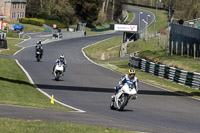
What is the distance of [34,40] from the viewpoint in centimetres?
7006

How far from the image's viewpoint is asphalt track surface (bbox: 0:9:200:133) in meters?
13.1

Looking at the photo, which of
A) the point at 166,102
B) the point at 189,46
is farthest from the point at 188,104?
the point at 189,46

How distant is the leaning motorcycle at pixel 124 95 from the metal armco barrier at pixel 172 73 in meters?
13.4

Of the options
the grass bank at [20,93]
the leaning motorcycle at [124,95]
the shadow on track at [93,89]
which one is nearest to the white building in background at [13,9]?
the grass bank at [20,93]

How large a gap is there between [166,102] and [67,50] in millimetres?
41012

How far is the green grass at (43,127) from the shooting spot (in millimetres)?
10289

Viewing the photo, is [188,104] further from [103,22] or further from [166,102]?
[103,22]

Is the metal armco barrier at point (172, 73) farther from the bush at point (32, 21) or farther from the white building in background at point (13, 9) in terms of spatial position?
the white building in background at point (13, 9)

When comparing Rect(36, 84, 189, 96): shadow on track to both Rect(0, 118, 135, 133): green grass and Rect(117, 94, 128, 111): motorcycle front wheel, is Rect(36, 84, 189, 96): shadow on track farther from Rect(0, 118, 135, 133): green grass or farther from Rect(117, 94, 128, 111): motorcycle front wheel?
Rect(0, 118, 135, 133): green grass

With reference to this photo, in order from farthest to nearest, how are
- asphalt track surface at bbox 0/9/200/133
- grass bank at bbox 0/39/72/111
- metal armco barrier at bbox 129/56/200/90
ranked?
metal armco barrier at bbox 129/56/200/90
grass bank at bbox 0/39/72/111
asphalt track surface at bbox 0/9/200/133

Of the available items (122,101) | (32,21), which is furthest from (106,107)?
(32,21)

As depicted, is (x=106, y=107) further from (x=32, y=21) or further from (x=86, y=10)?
(x=86, y=10)

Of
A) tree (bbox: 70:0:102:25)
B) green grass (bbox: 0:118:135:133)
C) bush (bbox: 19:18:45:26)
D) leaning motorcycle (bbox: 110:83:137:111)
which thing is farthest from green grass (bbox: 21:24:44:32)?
green grass (bbox: 0:118:135:133)

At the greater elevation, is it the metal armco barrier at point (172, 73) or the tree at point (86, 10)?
the tree at point (86, 10)
